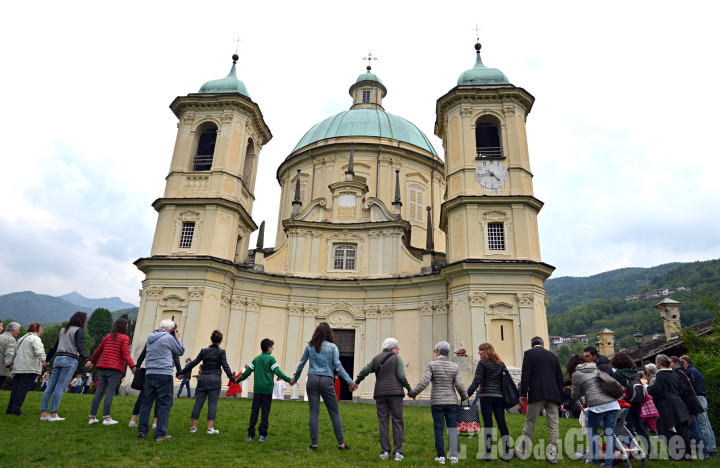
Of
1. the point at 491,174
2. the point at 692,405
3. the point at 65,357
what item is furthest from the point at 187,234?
the point at 692,405

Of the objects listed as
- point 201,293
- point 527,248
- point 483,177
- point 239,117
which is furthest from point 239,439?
point 239,117

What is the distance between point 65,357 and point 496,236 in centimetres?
1799

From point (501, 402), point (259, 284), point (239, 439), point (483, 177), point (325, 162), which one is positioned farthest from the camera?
point (325, 162)

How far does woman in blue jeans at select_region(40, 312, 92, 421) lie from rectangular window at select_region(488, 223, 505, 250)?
17.3 metres

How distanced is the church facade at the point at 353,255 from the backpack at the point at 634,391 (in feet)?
38.9

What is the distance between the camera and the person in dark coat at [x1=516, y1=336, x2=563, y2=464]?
7.14 m

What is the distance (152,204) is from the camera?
24750mm

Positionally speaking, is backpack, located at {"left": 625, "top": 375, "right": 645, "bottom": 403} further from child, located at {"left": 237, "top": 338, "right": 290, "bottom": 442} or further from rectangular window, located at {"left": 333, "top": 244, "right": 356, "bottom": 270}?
rectangular window, located at {"left": 333, "top": 244, "right": 356, "bottom": 270}

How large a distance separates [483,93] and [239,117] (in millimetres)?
13079

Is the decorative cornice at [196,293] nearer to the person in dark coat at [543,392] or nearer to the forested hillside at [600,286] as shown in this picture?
the person in dark coat at [543,392]

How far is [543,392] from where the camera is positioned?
7137mm

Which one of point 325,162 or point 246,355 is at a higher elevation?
point 325,162

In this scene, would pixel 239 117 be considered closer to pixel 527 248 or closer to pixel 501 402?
pixel 527 248

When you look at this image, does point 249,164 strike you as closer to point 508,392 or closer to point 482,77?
point 482,77
